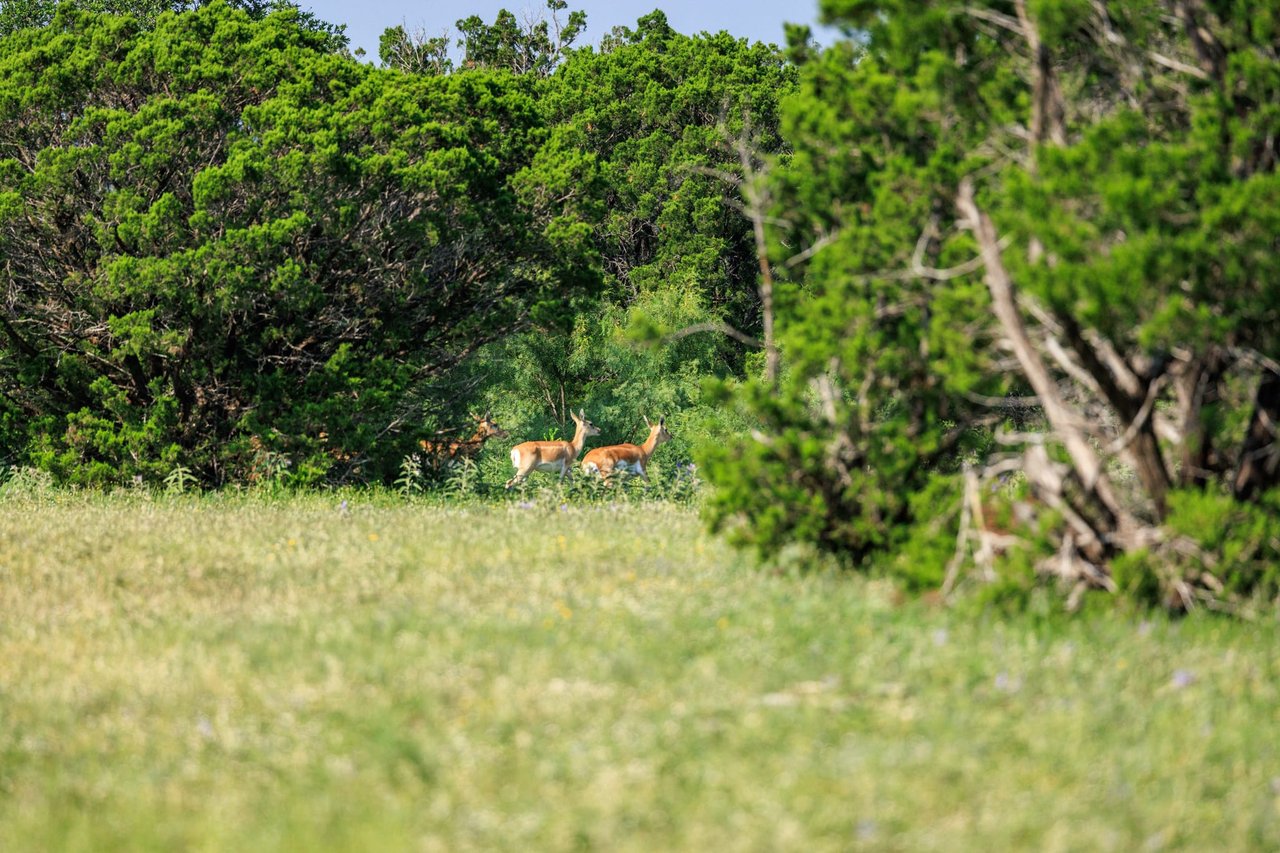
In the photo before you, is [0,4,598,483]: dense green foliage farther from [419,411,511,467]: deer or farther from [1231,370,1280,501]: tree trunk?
[1231,370,1280,501]: tree trunk

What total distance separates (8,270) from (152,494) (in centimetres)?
336

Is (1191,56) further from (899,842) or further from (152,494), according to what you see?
(152,494)

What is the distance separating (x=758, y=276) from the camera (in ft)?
111

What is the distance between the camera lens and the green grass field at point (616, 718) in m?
4.72

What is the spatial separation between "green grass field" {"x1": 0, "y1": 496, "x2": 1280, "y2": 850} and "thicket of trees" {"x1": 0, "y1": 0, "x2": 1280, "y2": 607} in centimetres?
78

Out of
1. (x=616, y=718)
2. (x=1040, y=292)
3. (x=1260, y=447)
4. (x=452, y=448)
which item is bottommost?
(x=616, y=718)

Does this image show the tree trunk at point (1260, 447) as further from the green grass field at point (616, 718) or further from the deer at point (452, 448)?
the deer at point (452, 448)

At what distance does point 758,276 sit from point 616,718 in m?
28.7

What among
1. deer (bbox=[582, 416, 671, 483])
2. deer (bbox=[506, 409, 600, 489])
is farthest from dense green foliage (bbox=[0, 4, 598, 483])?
deer (bbox=[582, 416, 671, 483])

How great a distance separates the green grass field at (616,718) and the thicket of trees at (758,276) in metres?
0.78

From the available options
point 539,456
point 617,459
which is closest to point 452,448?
point 539,456

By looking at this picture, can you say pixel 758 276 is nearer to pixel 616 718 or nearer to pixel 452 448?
pixel 452 448

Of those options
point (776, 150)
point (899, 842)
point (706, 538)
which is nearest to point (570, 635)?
point (899, 842)

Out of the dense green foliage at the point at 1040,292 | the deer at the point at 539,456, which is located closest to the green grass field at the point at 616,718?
the dense green foliage at the point at 1040,292
